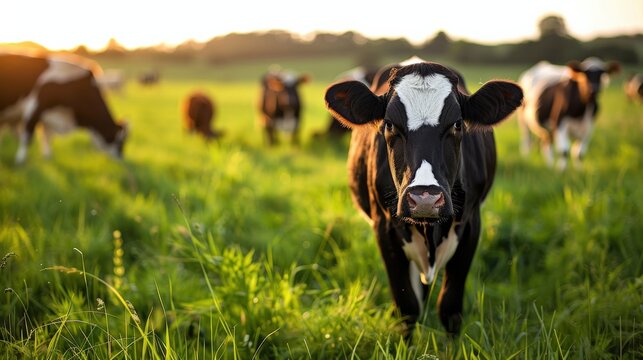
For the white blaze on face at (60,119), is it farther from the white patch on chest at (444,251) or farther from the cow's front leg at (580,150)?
the cow's front leg at (580,150)

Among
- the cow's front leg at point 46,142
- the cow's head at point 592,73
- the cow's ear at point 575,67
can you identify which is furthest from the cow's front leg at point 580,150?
the cow's front leg at point 46,142

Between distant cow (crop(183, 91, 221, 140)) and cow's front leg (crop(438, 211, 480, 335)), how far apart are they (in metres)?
9.78

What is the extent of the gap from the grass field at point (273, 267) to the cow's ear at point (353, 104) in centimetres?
58

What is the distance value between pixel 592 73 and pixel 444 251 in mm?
6640

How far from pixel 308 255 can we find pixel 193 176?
3431 millimetres

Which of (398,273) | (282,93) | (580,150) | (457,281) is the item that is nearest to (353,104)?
(398,273)

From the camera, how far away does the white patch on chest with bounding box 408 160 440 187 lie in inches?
85.9

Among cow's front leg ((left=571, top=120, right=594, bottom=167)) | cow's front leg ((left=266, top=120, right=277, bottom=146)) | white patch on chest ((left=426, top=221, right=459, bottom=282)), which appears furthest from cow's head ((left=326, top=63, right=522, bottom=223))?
cow's front leg ((left=266, top=120, right=277, bottom=146))

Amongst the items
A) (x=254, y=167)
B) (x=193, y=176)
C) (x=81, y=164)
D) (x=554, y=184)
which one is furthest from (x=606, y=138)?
(x=81, y=164)

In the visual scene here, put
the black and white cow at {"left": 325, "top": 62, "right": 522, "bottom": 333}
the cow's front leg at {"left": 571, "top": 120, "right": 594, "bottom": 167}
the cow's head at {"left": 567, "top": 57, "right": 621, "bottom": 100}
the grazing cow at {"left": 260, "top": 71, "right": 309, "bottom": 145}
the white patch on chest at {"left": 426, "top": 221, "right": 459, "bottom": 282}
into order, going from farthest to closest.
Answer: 1. the grazing cow at {"left": 260, "top": 71, "right": 309, "bottom": 145}
2. the cow's head at {"left": 567, "top": 57, "right": 621, "bottom": 100}
3. the cow's front leg at {"left": 571, "top": 120, "right": 594, "bottom": 167}
4. the white patch on chest at {"left": 426, "top": 221, "right": 459, "bottom": 282}
5. the black and white cow at {"left": 325, "top": 62, "right": 522, "bottom": 333}

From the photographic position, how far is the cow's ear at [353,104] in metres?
2.61

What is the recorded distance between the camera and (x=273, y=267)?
3775 mm

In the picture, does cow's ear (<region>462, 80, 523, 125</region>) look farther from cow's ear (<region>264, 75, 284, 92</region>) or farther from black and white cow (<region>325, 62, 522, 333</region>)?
cow's ear (<region>264, 75, 284, 92</region>)

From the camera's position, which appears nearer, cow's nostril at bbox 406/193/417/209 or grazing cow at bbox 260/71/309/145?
cow's nostril at bbox 406/193/417/209
